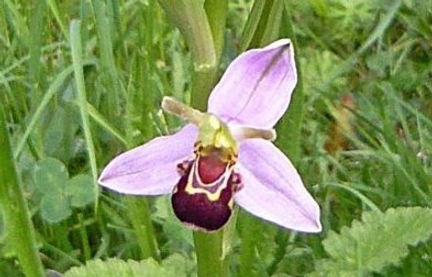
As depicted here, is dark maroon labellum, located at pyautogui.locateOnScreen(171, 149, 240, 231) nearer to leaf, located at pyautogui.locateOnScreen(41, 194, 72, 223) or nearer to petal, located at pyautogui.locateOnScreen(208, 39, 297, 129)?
petal, located at pyautogui.locateOnScreen(208, 39, 297, 129)

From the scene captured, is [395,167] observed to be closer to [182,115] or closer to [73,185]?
[73,185]

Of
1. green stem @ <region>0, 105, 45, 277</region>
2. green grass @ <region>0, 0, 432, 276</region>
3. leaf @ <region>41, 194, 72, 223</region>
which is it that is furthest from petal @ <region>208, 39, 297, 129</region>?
leaf @ <region>41, 194, 72, 223</region>

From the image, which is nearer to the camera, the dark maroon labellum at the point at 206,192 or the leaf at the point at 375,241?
the dark maroon labellum at the point at 206,192

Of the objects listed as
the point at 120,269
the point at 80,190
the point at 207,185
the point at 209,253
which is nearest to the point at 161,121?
the point at 80,190

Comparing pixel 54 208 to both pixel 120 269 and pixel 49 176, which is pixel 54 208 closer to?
pixel 49 176

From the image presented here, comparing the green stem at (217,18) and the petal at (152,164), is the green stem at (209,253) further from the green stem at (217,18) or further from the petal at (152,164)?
the green stem at (217,18)

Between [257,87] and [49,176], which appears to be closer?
[257,87]

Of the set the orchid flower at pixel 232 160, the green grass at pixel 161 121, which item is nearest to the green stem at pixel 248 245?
the green grass at pixel 161 121
